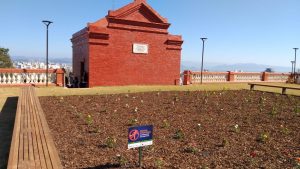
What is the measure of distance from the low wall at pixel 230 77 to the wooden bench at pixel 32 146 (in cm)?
1679

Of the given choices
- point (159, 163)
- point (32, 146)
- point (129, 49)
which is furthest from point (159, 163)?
point (129, 49)

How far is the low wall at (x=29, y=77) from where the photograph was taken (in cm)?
1709

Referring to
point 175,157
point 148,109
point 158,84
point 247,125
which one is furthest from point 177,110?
point 158,84

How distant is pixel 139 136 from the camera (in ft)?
14.8

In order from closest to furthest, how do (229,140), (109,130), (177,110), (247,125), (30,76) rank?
(229,140) → (109,130) → (247,125) → (177,110) → (30,76)

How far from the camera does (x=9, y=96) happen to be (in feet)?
44.9

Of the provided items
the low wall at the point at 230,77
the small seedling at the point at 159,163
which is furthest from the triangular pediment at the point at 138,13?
the small seedling at the point at 159,163

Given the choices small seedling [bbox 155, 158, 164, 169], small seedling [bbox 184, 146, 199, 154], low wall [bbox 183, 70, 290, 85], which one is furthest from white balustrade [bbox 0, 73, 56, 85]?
small seedling [bbox 155, 158, 164, 169]

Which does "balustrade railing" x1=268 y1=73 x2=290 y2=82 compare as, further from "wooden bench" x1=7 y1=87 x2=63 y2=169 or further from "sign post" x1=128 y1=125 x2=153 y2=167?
"sign post" x1=128 y1=125 x2=153 y2=167

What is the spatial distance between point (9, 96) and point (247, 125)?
36.6ft

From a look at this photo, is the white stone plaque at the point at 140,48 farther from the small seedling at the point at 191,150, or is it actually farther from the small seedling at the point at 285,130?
the small seedling at the point at 191,150

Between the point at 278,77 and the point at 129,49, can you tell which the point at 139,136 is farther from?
the point at 278,77

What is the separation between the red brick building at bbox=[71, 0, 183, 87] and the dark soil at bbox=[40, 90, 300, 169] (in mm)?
7173

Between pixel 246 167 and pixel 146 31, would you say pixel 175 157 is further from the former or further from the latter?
pixel 146 31
